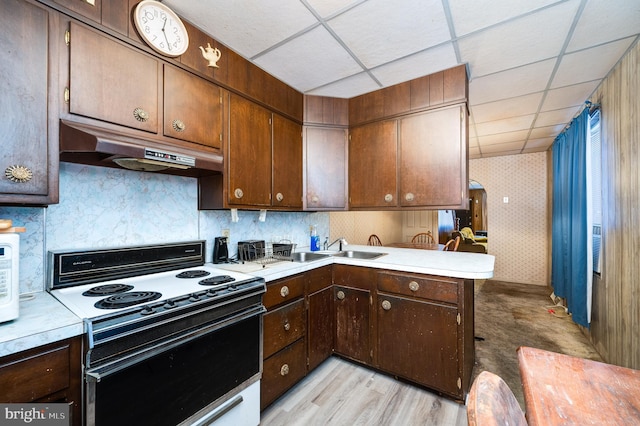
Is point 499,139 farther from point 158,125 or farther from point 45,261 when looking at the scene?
point 45,261

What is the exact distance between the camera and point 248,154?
1.99 metres

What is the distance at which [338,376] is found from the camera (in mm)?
2090

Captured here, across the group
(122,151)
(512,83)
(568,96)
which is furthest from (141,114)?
(568,96)

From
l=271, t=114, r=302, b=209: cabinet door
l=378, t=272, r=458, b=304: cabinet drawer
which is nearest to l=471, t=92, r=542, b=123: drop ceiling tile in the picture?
l=271, t=114, r=302, b=209: cabinet door

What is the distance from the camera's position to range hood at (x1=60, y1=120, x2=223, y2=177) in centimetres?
120

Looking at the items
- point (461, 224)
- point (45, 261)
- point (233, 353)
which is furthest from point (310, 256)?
point (461, 224)

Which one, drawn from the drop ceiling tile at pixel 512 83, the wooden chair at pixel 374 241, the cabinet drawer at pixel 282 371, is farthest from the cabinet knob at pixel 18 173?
the wooden chair at pixel 374 241

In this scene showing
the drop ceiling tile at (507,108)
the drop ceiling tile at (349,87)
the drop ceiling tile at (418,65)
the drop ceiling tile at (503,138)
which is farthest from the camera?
the drop ceiling tile at (503,138)

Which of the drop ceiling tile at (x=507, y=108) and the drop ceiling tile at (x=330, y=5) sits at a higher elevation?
the drop ceiling tile at (x=330, y=5)

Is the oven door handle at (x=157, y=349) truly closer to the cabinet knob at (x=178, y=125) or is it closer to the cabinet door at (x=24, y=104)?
the cabinet door at (x=24, y=104)

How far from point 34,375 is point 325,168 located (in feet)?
7.34

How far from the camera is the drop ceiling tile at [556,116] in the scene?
3104 millimetres

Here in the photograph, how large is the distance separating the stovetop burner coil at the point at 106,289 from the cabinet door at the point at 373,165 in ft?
6.30

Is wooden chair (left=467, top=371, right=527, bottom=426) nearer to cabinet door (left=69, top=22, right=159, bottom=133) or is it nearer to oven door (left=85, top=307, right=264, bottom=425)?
oven door (left=85, top=307, right=264, bottom=425)
